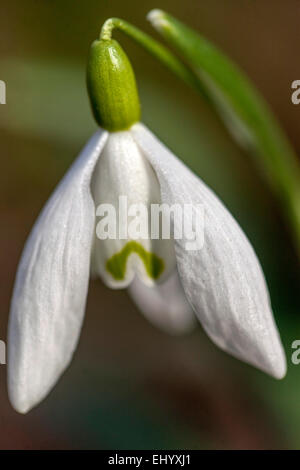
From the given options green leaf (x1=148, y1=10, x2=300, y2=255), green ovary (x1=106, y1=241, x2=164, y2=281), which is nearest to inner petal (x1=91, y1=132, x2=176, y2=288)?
green ovary (x1=106, y1=241, x2=164, y2=281)

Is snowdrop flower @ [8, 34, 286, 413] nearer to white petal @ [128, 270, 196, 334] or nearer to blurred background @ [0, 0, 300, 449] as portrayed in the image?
white petal @ [128, 270, 196, 334]

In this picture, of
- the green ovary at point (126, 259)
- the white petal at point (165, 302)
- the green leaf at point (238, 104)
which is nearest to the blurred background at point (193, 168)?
the white petal at point (165, 302)

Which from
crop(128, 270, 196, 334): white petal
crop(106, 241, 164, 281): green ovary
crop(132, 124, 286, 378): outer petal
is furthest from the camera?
crop(128, 270, 196, 334): white petal

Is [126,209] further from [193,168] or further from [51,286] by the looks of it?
[193,168]

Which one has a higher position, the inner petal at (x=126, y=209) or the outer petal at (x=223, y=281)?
the inner petal at (x=126, y=209)

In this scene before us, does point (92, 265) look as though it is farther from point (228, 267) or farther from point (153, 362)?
point (153, 362)

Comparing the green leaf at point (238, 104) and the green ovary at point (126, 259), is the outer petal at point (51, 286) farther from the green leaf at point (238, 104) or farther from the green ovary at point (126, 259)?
the green leaf at point (238, 104)
